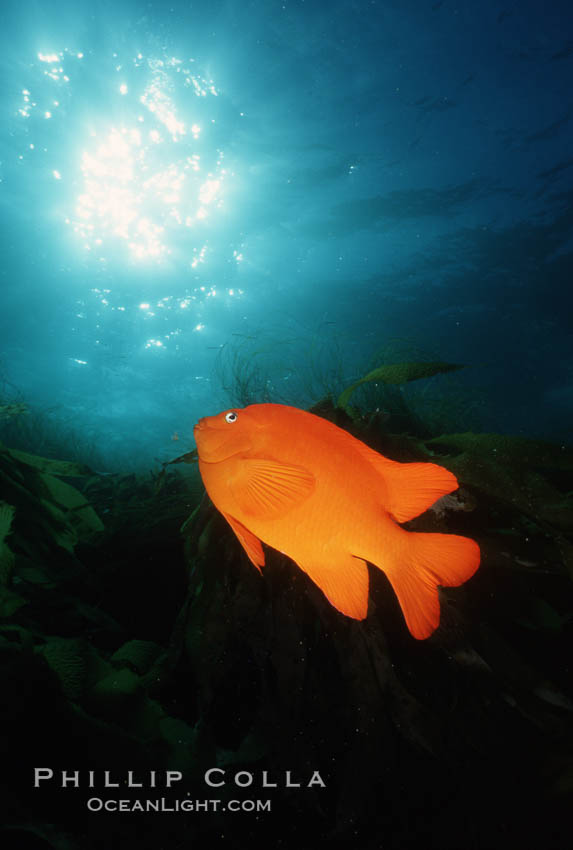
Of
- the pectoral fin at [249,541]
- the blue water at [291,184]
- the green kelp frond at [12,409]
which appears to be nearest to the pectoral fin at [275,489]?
the pectoral fin at [249,541]

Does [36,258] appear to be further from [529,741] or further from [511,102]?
[529,741]

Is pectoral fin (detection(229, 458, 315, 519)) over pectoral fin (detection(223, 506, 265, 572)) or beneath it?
over

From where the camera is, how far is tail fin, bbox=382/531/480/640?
0.92 meters

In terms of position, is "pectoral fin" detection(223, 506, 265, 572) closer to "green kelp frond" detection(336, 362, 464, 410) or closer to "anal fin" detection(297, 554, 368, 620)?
"anal fin" detection(297, 554, 368, 620)

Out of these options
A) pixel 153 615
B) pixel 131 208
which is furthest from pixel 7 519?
pixel 131 208

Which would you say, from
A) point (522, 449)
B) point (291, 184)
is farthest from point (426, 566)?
point (291, 184)

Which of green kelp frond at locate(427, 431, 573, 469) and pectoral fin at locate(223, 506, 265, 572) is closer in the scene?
pectoral fin at locate(223, 506, 265, 572)

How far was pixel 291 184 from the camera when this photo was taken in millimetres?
14180

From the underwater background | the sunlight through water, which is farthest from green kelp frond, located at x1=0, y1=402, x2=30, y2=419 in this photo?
the sunlight through water

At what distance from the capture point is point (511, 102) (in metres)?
11.9

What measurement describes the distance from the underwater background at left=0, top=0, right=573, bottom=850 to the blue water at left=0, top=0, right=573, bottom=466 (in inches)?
3.8

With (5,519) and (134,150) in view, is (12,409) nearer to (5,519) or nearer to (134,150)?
(5,519)

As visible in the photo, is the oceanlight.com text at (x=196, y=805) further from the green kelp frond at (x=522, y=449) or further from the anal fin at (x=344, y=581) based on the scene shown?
the green kelp frond at (x=522, y=449)

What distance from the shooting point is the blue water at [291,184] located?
9.93 metres
